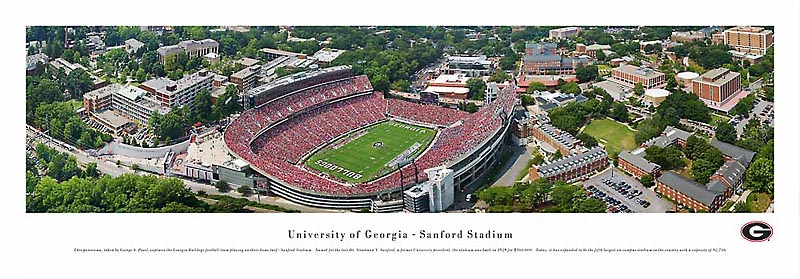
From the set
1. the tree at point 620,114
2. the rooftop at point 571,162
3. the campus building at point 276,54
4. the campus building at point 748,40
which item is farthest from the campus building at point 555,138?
the campus building at point 276,54

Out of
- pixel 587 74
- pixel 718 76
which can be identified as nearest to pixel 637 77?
pixel 587 74

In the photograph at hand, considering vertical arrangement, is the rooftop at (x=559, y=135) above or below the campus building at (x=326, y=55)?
below

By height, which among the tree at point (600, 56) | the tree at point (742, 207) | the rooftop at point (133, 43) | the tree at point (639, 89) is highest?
the rooftop at point (133, 43)

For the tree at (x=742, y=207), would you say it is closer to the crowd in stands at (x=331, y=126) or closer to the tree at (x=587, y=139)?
the tree at (x=587, y=139)

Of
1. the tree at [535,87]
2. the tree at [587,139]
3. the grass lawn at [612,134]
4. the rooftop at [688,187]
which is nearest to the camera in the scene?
the rooftop at [688,187]

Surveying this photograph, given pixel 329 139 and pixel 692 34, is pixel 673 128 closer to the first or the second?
pixel 692 34
